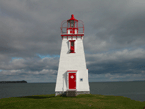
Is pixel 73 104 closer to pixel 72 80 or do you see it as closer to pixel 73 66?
pixel 72 80

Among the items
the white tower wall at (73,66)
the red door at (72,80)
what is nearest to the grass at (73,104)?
the red door at (72,80)

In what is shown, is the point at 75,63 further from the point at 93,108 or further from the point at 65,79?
the point at 93,108

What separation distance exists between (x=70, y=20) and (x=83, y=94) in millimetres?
14846

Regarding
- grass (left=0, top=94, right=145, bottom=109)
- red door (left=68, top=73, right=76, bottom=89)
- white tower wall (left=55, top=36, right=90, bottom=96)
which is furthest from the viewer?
white tower wall (left=55, top=36, right=90, bottom=96)

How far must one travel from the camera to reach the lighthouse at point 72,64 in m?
22.8

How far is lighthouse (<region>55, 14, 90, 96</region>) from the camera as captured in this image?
22.8 metres

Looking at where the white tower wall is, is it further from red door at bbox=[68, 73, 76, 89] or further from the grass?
the grass

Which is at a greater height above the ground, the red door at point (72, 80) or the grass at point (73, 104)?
the red door at point (72, 80)

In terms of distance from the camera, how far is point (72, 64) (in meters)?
23.8

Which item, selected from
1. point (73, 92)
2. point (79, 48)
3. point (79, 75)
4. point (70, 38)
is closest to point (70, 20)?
point (70, 38)

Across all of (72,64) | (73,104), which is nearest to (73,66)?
(72,64)

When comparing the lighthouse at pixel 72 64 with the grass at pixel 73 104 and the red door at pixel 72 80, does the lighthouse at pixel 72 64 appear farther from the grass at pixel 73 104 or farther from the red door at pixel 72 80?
the grass at pixel 73 104

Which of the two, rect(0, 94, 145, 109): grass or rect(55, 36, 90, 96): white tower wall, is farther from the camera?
rect(55, 36, 90, 96): white tower wall

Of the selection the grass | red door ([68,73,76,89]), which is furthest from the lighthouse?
the grass
